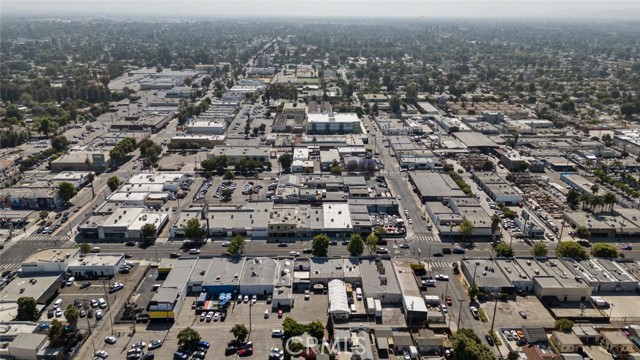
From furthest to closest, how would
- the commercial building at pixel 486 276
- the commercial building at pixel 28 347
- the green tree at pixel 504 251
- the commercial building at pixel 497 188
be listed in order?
the commercial building at pixel 497 188, the green tree at pixel 504 251, the commercial building at pixel 486 276, the commercial building at pixel 28 347

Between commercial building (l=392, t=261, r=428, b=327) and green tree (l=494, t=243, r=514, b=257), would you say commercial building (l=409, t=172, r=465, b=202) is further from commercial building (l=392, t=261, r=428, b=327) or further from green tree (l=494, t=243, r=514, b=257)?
commercial building (l=392, t=261, r=428, b=327)

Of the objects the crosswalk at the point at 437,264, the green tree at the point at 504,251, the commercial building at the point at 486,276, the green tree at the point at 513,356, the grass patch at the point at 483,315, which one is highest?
the green tree at the point at 504,251

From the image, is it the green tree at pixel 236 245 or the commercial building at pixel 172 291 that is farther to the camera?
the green tree at pixel 236 245

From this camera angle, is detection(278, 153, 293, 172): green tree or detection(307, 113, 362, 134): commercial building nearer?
detection(278, 153, 293, 172): green tree

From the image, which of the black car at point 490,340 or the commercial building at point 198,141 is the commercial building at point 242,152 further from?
the black car at point 490,340

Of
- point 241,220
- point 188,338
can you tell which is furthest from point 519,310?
point 241,220

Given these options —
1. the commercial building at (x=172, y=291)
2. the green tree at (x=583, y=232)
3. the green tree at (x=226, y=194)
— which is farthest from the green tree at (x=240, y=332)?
the green tree at (x=583, y=232)

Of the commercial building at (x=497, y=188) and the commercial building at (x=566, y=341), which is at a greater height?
the commercial building at (x=497, y=188)

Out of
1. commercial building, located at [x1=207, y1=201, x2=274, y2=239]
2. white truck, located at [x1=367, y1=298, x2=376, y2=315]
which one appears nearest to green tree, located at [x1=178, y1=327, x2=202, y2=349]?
white truck, located at [x1=367, y1=298, x2=376, y2=315]
